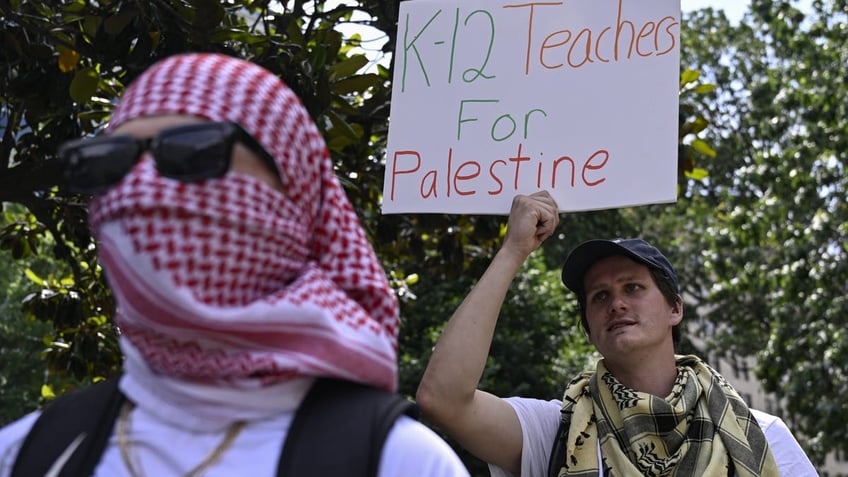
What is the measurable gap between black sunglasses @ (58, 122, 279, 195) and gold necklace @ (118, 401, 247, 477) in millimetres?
344

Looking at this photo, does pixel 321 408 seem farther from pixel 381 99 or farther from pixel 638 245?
pixel 381 99

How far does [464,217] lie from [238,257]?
512cm

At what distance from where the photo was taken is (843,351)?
12922mm

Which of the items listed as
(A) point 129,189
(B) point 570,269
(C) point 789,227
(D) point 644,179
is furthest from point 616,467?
(C) point 789,227

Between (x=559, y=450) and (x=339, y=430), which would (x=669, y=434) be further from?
(x=339, y=430)

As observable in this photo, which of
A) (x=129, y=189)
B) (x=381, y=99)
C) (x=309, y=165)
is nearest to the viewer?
(x=129, y=189)

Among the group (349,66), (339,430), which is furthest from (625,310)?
(349,66)

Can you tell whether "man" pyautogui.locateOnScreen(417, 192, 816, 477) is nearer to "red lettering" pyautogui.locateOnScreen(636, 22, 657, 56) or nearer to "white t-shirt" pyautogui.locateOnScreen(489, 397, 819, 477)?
"white t-shirt" pyautogui.locateOnScreen(489, 397, 819, 477)

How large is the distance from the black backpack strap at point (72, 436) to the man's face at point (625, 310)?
1.71m

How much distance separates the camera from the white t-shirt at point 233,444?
1.46 meters

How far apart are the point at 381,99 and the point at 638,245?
232 cm

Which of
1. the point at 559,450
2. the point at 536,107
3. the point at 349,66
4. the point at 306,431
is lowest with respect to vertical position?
the point at 559,450

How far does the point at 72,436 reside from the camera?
5.10 ft

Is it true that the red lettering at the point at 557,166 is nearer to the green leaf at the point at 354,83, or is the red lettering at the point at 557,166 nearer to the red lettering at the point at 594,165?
the red lettering at the point at 594,165
